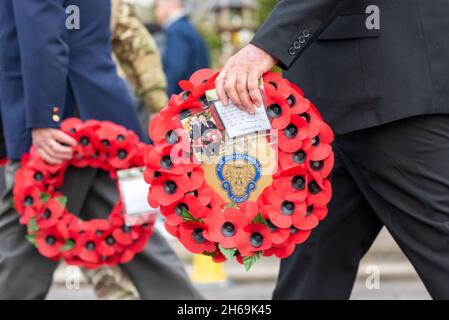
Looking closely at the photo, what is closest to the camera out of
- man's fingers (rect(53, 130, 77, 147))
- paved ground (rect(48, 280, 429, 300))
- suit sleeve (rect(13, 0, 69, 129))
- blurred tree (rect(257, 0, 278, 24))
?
suit sleeve (rect(13, 0, 69, 129))

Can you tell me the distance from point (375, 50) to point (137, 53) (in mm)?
2155

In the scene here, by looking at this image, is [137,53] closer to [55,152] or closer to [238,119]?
[55,152]

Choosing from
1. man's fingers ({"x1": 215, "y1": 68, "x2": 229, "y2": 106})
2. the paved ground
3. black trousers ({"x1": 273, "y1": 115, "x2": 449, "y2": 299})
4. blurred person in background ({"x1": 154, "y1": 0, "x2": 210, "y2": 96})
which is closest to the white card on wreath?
man's fingers ({"x1": 215, "y1": 68, "x2": 229, "y2": 106})

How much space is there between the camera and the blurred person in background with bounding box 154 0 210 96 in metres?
9.09

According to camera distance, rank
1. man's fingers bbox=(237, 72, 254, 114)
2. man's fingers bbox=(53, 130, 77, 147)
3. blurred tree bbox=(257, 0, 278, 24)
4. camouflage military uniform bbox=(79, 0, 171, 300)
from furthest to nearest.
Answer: blurred tree bbox=(257, 0, 278, 24), camouflage military uniform bbox=(79, 0, 171, 300), man's fingers bbox=(53, 130, 77, 147), man's fingers bbox=(237, 72, 254, 114)

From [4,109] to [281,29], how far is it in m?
1.53

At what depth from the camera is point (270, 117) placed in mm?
3098

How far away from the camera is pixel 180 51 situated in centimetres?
923

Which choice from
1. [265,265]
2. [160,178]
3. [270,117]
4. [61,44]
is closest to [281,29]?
[270,117]

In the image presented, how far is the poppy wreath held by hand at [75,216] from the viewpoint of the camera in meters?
4.03

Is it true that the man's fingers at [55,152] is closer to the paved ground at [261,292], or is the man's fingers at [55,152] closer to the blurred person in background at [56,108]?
the blurred person in background at [56,108]

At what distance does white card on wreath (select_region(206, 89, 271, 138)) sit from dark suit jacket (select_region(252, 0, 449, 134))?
0.56 feet

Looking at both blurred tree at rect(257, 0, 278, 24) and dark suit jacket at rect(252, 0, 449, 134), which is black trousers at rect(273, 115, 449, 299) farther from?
blurred tree at rect(257, 0, 278, 24)

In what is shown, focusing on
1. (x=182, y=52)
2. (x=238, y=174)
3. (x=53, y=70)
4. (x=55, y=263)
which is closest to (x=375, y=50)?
(x=238, y=174)
